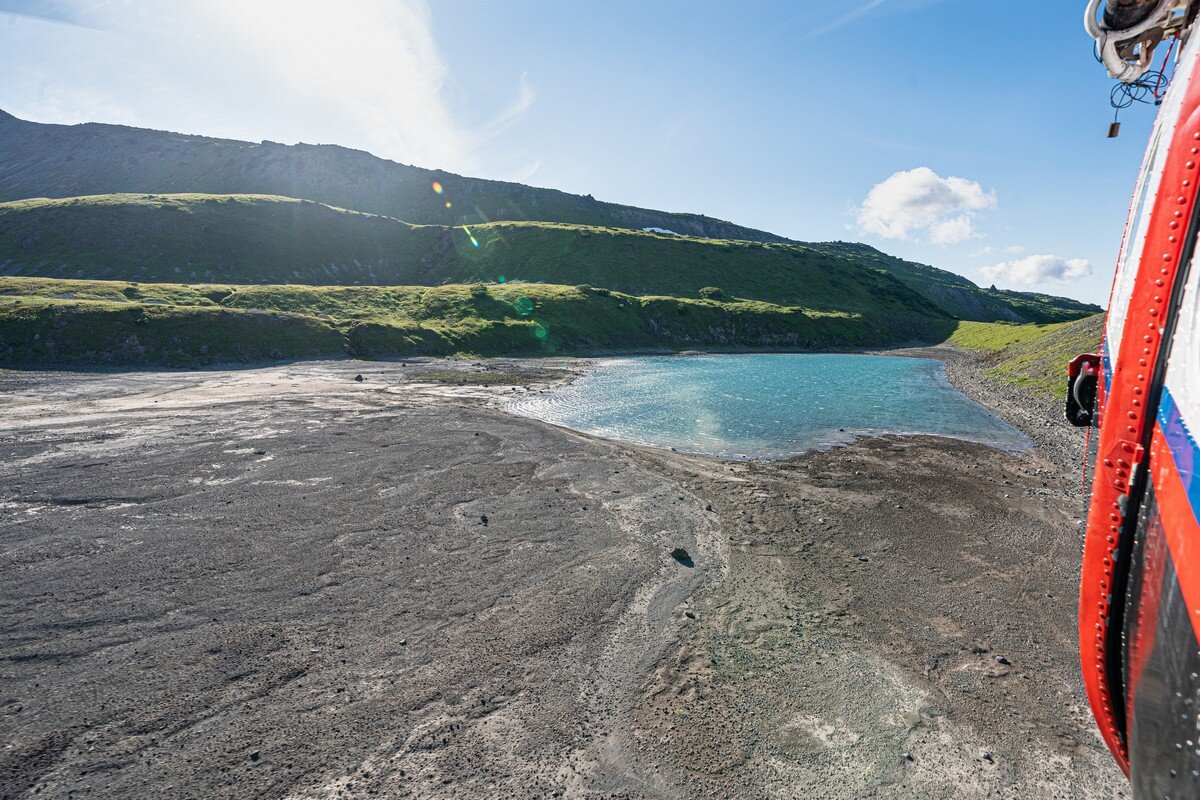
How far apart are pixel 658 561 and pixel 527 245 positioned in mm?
130371

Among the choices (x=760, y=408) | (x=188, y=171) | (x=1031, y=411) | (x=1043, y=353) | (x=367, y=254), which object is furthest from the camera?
(x=188, y=171)

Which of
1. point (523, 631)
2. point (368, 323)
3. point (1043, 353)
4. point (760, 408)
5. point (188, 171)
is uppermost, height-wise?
point (188, 171)

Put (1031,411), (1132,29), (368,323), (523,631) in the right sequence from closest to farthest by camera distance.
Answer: (1132,29) → (523,631) → (1031,411) → (368,323)

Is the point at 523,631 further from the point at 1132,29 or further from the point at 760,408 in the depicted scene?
the point at 760,408

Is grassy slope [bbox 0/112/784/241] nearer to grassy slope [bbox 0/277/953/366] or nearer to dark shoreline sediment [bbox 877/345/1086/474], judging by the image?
grassy slope [bbox 0/277/953/366]

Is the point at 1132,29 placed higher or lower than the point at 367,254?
lower

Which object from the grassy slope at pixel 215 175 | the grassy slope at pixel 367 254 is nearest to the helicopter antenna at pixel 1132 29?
the grassy slope at pixel 367 254

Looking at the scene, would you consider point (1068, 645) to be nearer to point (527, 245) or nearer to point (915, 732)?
point (915, 732)

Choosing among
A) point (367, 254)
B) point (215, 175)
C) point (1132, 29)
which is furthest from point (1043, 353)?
point (215, 175)

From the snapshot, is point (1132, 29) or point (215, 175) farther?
point (215, 175)

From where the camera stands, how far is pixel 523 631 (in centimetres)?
1108

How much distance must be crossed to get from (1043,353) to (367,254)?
434ft

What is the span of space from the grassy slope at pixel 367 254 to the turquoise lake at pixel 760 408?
66.2m

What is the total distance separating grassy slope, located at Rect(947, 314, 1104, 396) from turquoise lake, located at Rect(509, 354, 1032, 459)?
6101mm
